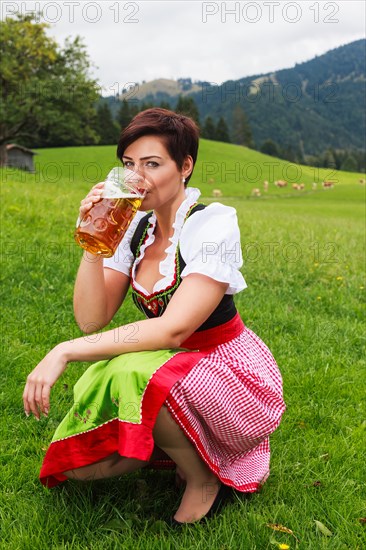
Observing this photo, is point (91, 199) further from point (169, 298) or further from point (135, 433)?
point (135, 433)

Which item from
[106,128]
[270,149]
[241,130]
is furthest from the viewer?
[270,149]

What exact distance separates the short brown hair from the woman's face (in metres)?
0.02

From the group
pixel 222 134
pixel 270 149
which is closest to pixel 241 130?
pixel 270 149

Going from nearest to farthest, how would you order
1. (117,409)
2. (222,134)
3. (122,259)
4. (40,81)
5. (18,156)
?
(117,409) < (122,259) < (40,81) < (18,156) < (222,134)

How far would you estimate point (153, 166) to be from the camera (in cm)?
246

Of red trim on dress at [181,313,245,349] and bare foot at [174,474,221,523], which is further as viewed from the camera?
red trim on dress at [181,313,245,349]

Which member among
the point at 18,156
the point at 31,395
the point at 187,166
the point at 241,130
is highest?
the point at 241,130

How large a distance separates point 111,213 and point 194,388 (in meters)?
0.73

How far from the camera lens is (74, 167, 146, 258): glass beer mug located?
7.16ft

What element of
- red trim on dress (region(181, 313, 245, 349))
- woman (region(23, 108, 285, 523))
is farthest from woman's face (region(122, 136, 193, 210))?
red trim on dress (region(181, 313, 245, 349))

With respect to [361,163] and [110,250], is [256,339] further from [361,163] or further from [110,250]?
[361,163]

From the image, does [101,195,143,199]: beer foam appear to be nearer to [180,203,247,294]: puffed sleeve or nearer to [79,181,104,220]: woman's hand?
[79,181,104,220]: woman's hand

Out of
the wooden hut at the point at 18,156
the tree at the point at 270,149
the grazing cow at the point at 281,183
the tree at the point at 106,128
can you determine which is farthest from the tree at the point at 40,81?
the tree at the point at 270,149

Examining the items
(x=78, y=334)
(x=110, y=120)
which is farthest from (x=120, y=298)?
(x=110, y=120)
